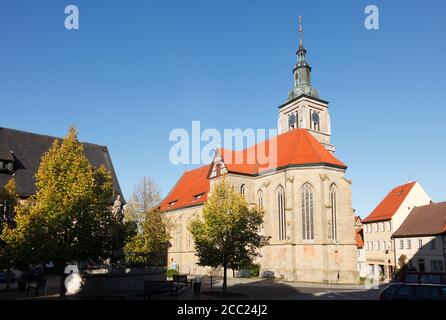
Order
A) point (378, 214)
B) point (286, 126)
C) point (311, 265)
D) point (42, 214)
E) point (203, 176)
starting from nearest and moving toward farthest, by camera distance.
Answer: point (42, 214) < point (311, 265) < point (378, 214) < point (203, 176) < point (286, 126)

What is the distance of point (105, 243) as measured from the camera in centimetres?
1997

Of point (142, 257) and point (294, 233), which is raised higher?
point (294, 233)

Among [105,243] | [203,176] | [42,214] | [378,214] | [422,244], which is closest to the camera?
[42,214]

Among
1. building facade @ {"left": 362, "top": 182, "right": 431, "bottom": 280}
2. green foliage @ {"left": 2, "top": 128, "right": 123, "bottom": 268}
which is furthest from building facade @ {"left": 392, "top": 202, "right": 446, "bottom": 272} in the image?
green foliage @ {"left": 2, "top": 128, "right": 123, "bottom": 268}

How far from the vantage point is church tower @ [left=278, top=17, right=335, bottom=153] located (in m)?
62.3

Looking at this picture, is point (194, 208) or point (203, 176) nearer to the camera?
point (194, 208)

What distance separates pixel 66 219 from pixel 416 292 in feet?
54.4

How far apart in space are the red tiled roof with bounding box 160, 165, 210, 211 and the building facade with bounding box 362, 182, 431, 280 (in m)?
24.9

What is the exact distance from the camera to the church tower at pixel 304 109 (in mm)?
62341

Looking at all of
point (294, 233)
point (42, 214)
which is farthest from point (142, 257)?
point (42, 214)

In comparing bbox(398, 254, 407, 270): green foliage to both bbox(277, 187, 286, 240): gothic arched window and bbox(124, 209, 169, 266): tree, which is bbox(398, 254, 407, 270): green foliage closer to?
bbox(277, 187, 286, 240): gothic arched window
